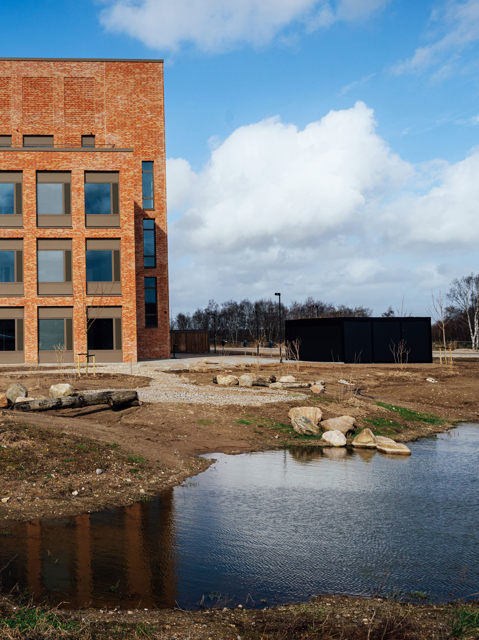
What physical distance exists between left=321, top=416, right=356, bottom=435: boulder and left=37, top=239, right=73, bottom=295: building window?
82.4ft

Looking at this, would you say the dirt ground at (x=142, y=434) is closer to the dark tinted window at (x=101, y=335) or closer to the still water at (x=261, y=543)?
the still water at (x=261, y=543)

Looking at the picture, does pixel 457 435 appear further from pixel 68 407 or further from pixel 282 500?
pixel 68 407

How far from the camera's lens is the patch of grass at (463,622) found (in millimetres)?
4680

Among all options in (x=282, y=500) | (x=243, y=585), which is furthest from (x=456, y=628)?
(x=282, y=500)

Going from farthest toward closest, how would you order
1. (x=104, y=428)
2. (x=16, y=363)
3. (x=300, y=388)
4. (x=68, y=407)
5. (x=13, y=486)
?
(x=16, y=363)
(x=300, y=388)
(x=68, y=407)
(x=104, y=428)
(x=13, y=486)

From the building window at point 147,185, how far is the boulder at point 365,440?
32.6m

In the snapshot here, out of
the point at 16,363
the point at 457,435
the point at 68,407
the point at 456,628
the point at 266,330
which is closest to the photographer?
the point at 456,628

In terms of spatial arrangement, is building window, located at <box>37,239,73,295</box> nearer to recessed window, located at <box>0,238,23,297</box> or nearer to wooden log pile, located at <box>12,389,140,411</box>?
recessed window, located at <box>0,238,23,297</box>

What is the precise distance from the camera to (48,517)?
8109 mm

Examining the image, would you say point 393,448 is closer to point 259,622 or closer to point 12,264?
point 259,622

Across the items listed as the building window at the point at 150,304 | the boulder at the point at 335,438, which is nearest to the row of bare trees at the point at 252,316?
the building window at the point at 150,304

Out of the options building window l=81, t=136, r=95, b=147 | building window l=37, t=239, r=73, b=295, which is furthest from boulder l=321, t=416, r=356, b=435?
building window l=81, t=136, r=95, b=147

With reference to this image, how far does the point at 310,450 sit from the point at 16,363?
1059 inches

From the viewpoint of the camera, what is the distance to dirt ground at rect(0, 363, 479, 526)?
924 centimetres
